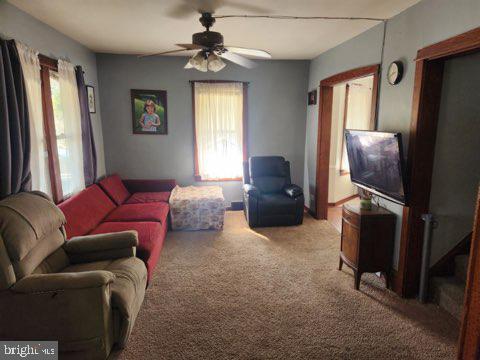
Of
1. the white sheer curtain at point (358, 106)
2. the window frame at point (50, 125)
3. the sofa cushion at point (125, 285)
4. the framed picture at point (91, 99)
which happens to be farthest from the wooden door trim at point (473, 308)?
the white sheer curtain at point (358, 106)

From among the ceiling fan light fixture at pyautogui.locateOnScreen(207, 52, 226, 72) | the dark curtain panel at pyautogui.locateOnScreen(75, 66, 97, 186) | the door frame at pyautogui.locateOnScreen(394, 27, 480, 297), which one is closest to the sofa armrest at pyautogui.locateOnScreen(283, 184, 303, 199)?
the door frame at pyautogui.locateOnScreen(394, 27, 480, 297)

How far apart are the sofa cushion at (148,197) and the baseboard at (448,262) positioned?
325 cm

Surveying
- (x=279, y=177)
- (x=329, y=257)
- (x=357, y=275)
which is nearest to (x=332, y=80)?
(x=279, y=177)

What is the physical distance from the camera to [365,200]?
2836mm

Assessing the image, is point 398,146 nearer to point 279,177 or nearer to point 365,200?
point 365,200

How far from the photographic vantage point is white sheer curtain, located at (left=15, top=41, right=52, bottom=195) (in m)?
2.56

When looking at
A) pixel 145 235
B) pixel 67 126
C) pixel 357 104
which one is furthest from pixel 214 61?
pixel 357 104

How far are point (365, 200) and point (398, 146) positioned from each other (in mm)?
670

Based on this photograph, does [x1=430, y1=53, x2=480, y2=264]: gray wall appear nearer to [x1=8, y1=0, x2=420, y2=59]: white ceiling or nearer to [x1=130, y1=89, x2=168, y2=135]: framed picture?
[x1=8, y1=0, x2=420, y2=59]: white ceiling

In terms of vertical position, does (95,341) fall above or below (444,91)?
below

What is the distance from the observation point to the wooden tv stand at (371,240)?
269 centimetres

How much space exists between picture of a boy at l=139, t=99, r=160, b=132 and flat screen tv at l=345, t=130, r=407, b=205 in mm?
2989

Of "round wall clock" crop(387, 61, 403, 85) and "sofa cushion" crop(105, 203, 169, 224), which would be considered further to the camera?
"sofa cushion" crop(105, 203, 169, 224)

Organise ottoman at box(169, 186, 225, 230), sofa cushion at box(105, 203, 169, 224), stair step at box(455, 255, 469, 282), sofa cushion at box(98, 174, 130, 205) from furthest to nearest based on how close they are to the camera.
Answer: ottoman at box(169, 186, 225, 230), sofa cushion at box(98, 174, 130, 205), sofa cushion at box(105, 203, 169, 224), stair step at box(455, 255, 469, 282)
